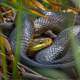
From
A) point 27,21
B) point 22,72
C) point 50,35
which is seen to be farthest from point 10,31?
point 22,72

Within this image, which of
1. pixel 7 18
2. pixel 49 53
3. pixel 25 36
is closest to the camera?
pixel 49 53

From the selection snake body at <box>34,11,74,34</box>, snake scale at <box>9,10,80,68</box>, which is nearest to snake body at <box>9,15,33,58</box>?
snake scale at <box>9,10,80,68</box>

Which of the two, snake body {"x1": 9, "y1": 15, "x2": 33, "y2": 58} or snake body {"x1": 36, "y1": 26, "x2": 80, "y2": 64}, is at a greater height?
snake body {"x1": 9, "y1": 15, "x2": 33, "y2": 58}

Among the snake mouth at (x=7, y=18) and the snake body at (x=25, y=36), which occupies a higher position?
the snake mouth at (x=7, y=18)

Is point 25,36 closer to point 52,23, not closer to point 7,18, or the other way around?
point 7,18

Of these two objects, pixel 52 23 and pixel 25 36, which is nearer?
pixel 25 36

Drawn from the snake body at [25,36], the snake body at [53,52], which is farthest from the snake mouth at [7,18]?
the snake body at [53,52]

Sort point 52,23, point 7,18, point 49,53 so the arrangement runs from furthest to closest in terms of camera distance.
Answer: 1. point 52,23
2. point 7,18
3. point 49,53

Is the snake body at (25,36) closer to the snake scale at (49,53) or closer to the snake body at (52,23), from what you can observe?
the snake scale at (49,53)

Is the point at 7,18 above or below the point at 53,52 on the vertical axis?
above

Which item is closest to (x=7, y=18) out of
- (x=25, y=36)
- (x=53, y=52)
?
(x=25, y=36)

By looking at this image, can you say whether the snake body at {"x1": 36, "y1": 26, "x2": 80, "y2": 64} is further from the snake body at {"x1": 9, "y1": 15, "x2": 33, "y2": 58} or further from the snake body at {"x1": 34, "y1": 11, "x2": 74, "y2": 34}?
the snake body at {"x1": 34, "y1": 11, "x2": 74, "y2": 34}

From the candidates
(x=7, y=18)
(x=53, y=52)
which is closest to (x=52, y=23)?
(x=7, y=18)
